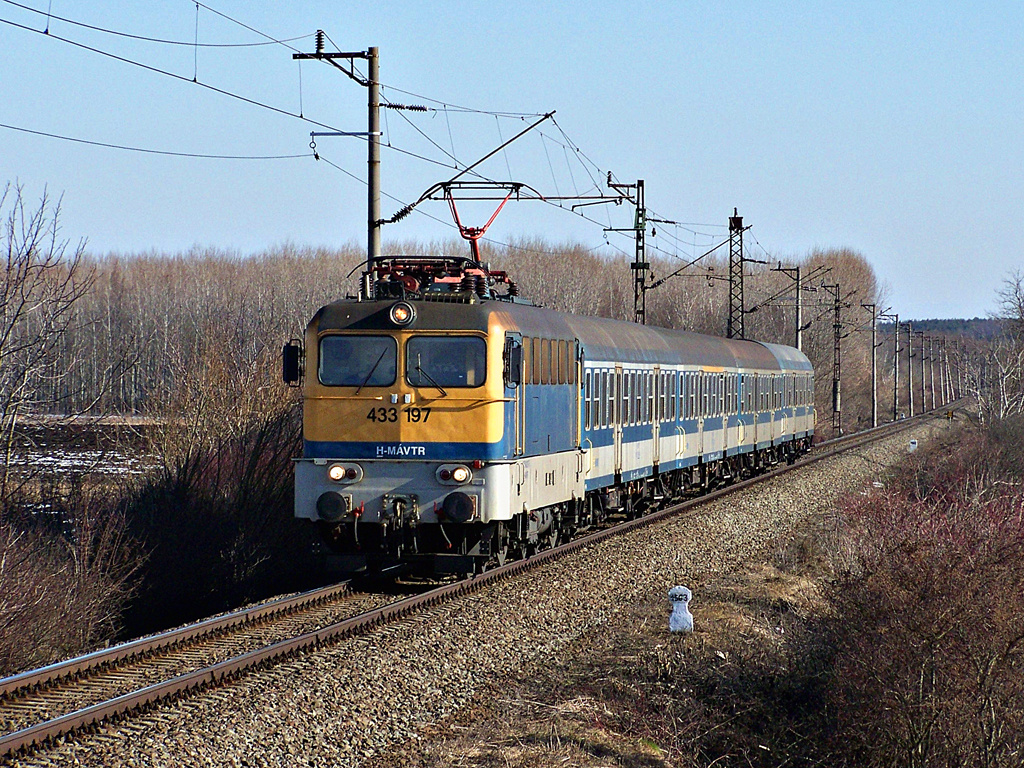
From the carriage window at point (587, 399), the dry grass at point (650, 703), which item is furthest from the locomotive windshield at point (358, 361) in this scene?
the carriage window at point (587, 399)

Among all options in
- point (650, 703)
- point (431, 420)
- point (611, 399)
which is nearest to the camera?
point (650, 703)

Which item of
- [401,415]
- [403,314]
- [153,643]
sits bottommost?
[153,643]

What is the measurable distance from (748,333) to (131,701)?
68.4m

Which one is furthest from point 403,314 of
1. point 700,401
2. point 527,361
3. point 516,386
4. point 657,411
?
point 700,401

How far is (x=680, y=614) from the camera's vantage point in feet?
38.9

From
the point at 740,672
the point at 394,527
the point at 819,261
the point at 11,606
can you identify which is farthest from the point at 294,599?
the point at 819,261

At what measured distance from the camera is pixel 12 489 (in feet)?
56.8

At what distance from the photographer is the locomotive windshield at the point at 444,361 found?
43.0ft

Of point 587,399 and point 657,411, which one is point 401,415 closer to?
point 587,399

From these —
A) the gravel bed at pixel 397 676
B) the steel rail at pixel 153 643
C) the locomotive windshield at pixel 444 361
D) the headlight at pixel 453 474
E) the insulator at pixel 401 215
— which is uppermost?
the insulator at pixel 401 215

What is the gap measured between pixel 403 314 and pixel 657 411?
8947 millimetres

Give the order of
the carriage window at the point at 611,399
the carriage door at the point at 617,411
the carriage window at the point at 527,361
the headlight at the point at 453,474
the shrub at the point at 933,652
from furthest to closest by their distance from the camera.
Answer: the carriage door at the point at 617,411 → the carriage window at the point at 611,399 → the carriage window at the point at 527,361 → the headlight at the point at 453,474 → the shrub at the point at 933,652

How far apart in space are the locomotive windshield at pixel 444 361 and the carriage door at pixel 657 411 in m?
8.17

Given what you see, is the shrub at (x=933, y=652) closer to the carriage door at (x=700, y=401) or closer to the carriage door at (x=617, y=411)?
the carriage door at (x=617, y=411)
